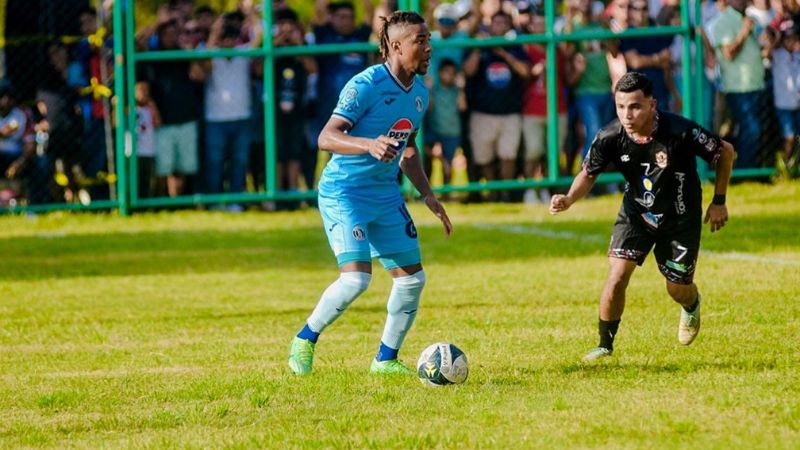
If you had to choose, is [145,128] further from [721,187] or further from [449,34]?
[721,187]

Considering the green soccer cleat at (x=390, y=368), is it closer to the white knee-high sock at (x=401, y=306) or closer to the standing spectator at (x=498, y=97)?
the white knee-high sock at (x=401, y=306)

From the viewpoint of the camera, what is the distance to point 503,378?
7.61 metres

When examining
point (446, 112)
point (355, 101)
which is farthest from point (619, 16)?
point (355, 101)

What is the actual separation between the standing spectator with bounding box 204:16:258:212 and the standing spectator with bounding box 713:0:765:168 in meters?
5.03

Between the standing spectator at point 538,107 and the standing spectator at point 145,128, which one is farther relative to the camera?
the standing spectator at point 538,107

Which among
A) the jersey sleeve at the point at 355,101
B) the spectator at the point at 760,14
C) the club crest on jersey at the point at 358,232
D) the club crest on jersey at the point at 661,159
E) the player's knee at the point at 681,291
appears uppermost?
the spectator at the point at 760,14

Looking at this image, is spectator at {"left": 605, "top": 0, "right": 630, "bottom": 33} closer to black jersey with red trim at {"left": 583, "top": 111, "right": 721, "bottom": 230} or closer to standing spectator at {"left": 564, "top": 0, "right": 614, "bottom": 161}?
standing spectator at {"left": 564, "top": 0, "right": 614, "bottom": 161}

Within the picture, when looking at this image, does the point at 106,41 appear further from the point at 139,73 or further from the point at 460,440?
the point at 460,440

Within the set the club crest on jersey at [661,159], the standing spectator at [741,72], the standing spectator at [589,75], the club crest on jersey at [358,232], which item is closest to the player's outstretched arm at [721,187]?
the club crest on jersey at [661,159]

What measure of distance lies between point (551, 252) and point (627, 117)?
5.96m

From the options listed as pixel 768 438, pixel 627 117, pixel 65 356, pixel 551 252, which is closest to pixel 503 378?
pixel 627 117

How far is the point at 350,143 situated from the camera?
7371 millimetres

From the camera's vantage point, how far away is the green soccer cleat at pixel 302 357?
26.1 ft

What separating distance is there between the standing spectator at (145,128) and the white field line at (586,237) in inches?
146
